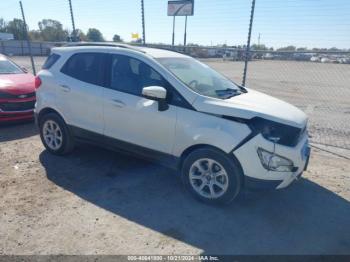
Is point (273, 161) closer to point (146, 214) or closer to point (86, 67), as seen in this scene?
point (146, 214)

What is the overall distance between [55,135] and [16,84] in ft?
8.50

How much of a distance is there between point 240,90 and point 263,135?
1.39 m

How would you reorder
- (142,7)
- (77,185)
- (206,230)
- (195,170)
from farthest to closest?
(142,7) < (77,185) < (195,170) < (206,230)

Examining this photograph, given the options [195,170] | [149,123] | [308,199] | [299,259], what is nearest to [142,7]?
[149,123]

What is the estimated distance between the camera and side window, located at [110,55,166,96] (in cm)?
407

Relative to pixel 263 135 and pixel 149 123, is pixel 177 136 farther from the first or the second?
pixel 263 135

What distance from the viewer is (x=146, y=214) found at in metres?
3.59

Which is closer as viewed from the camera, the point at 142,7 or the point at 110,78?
the point at 110,78

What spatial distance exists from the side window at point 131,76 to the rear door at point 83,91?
22 cm

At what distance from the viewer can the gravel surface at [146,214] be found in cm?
307

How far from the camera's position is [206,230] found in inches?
130

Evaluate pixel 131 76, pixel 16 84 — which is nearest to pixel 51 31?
pixel 16 84

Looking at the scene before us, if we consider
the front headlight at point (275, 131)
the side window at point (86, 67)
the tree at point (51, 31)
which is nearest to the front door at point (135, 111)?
the side window at point (86, 67)

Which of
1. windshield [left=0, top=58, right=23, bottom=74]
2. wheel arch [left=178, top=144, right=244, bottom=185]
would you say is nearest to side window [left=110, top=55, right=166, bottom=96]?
wheel arch [left=178, top=144, right=244, bottom=185]
